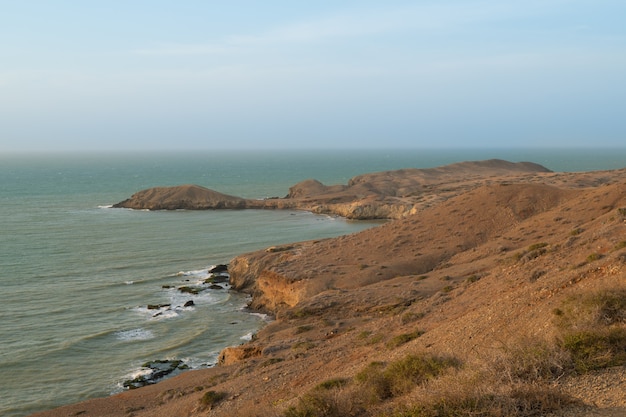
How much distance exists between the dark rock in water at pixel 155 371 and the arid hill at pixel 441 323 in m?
1.71

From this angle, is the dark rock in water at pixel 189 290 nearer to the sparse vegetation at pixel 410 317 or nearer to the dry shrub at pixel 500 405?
the sparse vegetation at pixel 410 317

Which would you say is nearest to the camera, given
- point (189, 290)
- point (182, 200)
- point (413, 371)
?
point (413, 371)

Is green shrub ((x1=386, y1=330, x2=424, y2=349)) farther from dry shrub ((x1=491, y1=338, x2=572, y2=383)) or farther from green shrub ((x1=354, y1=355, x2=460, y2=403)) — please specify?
dry shrub ((x1=491, y1=338, x2=572, y2=383))

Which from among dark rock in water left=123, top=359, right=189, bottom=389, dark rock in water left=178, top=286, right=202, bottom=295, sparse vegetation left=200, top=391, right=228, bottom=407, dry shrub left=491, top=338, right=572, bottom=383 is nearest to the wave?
dark rock in water left=123, top=359, right=189, bottom=389

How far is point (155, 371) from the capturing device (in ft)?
91.0

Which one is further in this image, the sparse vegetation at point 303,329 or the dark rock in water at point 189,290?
the dark rock in water at point 189,290

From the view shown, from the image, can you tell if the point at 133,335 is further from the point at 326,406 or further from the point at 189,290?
the point at 326,406

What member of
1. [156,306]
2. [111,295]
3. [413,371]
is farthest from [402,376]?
[111,295]

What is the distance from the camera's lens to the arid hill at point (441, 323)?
11.3m

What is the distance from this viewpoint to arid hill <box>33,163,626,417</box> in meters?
11.3

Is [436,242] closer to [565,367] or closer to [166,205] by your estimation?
[565,367]

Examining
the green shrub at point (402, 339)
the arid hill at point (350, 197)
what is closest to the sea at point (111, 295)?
the arid hill at point (350, 197)

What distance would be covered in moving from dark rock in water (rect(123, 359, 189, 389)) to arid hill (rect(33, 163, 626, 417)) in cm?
171

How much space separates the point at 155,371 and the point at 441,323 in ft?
47.5
